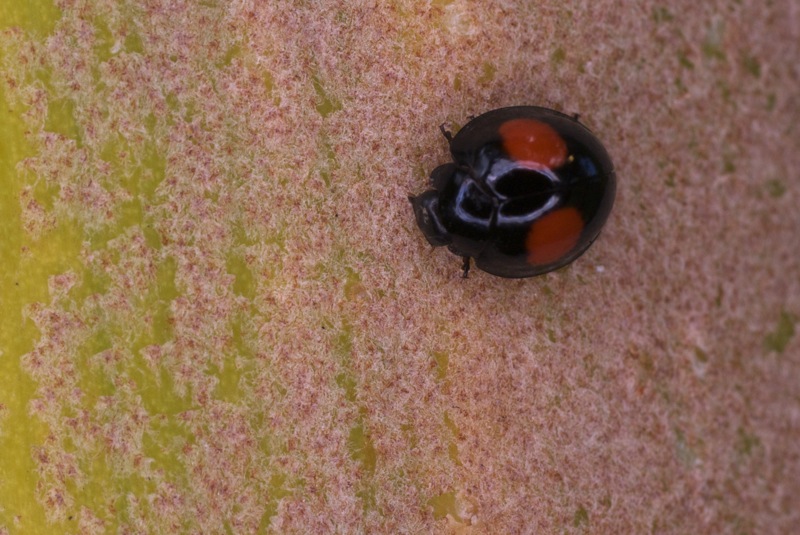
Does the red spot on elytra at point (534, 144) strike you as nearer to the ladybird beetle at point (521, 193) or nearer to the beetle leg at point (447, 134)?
the ladybird beetle at point (521, 193)

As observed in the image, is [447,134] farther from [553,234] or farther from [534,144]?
[553,234]

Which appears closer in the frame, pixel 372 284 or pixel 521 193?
pixel 521 193

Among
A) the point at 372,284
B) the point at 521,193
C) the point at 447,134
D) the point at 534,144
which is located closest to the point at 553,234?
the point at 521,193

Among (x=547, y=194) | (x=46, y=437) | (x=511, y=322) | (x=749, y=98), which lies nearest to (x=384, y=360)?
(x=511, y=322)

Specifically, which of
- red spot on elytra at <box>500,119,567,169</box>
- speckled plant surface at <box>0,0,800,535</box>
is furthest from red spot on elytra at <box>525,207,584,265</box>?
speckled plant surface at <box>0,0,800,535</box>

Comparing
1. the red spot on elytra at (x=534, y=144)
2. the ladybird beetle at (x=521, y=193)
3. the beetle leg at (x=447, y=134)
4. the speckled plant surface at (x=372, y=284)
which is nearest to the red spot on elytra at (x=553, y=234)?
the ladybird beetle at (x=521, y=193)

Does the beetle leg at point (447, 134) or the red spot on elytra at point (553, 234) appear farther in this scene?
the beetle leg at point (447, 134)

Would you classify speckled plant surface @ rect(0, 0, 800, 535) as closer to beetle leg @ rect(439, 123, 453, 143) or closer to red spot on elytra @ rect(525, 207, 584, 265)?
beetle leg @ rect(439, 123, 453, 143)
